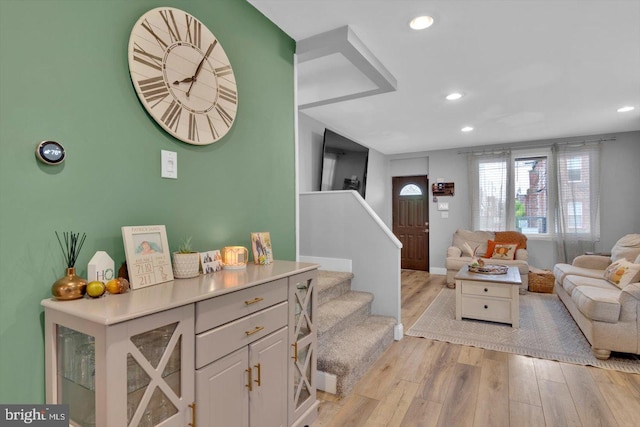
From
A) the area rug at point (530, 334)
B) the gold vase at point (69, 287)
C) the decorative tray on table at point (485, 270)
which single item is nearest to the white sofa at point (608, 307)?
the area rug at point (530, 334)

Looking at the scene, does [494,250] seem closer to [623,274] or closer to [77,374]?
[623,274]

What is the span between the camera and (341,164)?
4.75 m

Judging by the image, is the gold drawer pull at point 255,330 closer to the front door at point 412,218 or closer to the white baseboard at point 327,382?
the white baseboard at point 327,382

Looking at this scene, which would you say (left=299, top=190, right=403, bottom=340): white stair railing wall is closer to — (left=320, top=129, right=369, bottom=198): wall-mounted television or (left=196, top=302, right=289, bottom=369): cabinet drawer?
(left=320, top=129, right=369, bottom=198): wall-mounted television

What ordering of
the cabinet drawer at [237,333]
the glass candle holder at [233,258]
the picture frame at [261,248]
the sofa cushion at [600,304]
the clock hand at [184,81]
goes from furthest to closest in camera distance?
the sofa cushion at [600,304]
the picture frame at [261,248]
the glass candle holder at [233,258]
the clock hand at [184,81]
the cabinet drawer at [237,333]

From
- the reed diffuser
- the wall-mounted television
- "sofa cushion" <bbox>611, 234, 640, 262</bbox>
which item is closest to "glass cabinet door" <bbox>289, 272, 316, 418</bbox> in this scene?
the reed diffuser

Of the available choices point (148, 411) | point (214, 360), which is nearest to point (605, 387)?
point (214, 360)

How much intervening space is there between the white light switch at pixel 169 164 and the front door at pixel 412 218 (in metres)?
5.95

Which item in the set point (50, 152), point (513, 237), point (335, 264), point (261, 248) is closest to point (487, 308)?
point (335, 264)

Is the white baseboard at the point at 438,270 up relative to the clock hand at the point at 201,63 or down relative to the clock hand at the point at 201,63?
down

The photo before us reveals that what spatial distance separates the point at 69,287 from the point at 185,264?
433 mm

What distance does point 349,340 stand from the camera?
103 inches

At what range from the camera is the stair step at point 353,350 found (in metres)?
2.25

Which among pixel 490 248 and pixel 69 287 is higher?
pixel 69 287
